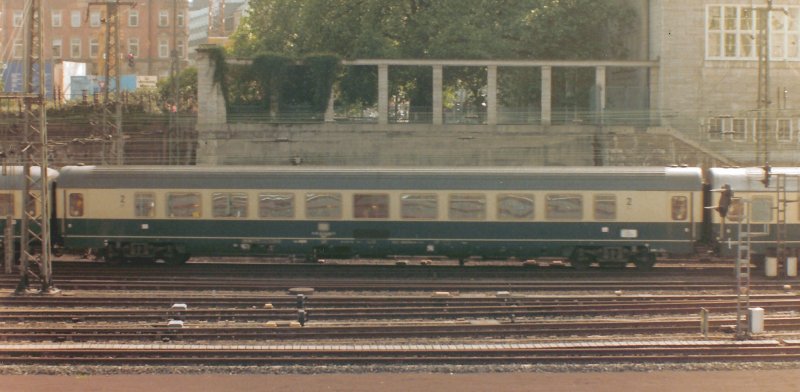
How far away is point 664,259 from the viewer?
101 feet

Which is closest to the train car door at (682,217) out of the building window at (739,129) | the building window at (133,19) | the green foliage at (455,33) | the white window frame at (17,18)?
the building window at (739,129)

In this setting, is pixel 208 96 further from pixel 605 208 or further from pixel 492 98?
pixel 605 208

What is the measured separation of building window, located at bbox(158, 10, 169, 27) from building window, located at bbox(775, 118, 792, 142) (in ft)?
179

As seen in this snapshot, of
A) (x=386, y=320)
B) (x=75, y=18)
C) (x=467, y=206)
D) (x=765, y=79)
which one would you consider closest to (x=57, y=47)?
(x=75, y=18)

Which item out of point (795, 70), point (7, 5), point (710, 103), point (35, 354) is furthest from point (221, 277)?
point (7, 5)

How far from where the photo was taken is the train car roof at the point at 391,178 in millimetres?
26922

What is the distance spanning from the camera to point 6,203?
28.4m

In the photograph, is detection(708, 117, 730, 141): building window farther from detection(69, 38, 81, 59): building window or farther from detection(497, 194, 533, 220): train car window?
detection(69, 38, 81, 59): building window

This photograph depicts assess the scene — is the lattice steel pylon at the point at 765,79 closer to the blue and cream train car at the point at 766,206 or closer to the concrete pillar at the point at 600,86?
the blue and cream train car at the point at 766,206

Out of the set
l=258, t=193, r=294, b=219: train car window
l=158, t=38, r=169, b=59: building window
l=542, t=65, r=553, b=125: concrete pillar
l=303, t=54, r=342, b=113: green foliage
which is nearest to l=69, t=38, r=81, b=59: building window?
l=158, t=38, r=169, b=59: building window

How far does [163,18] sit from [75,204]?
185 feet

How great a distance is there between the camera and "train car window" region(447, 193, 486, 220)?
2719 cm

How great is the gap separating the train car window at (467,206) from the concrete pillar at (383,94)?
559 inches

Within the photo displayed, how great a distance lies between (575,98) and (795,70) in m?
9.38
